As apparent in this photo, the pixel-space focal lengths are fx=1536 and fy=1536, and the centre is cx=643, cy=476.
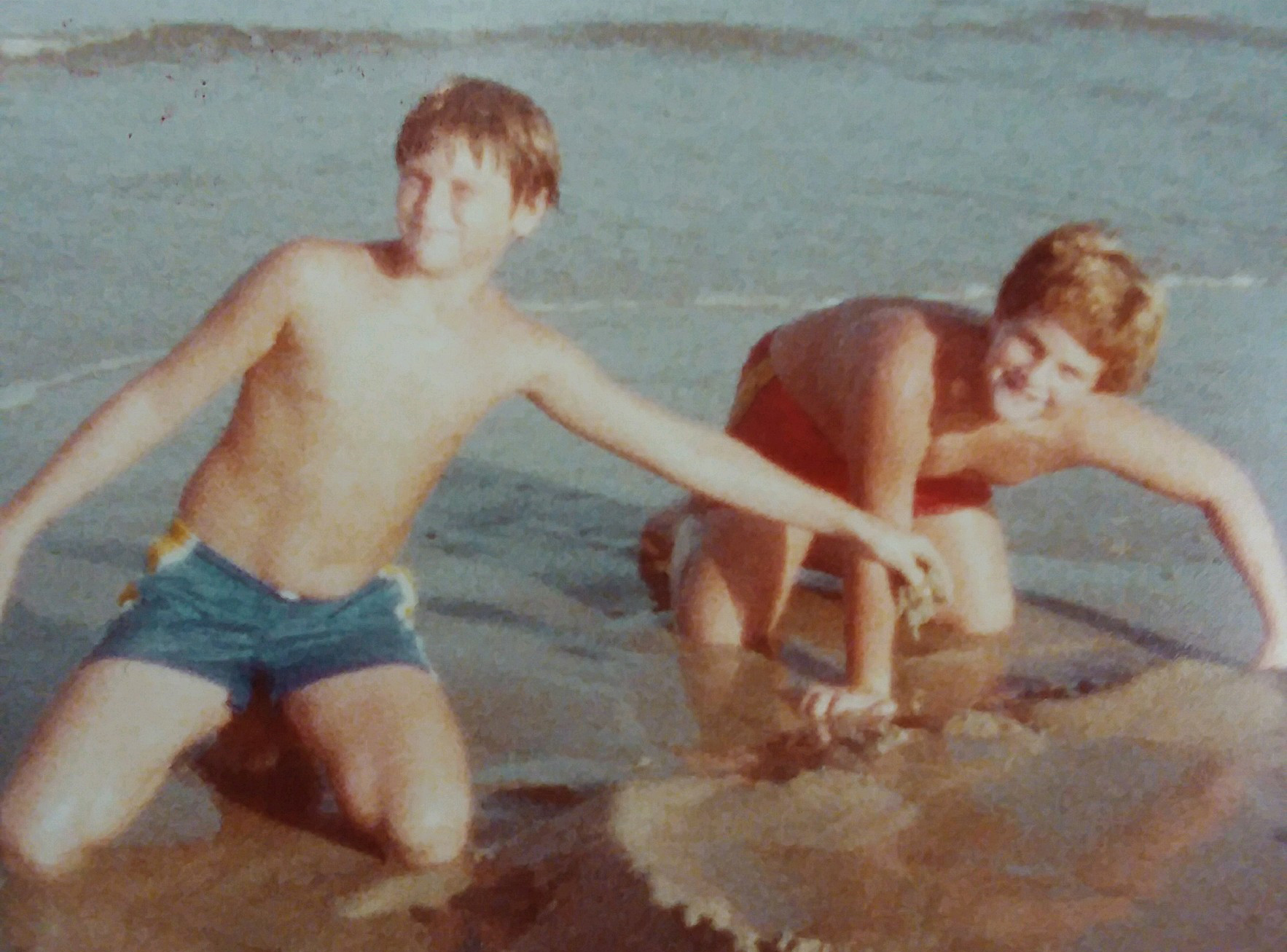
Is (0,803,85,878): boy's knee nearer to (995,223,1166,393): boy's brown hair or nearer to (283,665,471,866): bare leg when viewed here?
(283,665,471,866): bare leg

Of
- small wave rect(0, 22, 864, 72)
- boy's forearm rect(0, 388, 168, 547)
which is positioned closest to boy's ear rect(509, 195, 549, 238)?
boy's forearm rect(0, 388, 168, 547)

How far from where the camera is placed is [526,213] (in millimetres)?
2771

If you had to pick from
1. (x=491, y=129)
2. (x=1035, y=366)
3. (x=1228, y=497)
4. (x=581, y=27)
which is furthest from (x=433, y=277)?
(x=581, y=27)

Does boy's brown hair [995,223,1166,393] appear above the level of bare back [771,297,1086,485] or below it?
above

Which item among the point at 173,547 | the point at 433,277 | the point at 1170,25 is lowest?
the point at 173,547

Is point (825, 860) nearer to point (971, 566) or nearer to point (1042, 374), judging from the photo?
point (1042, 374)

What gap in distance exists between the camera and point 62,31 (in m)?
9.35

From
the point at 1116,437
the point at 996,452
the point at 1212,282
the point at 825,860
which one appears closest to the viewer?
the point at 825,860

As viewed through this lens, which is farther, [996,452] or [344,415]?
[996,452]

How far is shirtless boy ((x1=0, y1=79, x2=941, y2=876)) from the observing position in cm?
258

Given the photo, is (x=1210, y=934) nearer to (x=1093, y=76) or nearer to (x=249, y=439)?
(x=249, y=439)

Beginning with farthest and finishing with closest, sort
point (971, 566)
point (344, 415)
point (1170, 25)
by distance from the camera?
point (1170, 25) → point (971, 566) → point (344, 415)

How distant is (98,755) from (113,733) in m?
0.04

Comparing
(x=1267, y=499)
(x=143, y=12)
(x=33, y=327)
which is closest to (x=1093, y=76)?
(x=143, y=12)
